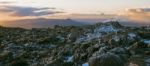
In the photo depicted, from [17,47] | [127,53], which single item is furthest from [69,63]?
[17,47]

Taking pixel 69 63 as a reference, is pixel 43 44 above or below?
below

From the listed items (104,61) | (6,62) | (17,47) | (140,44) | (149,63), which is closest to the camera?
(104,61)

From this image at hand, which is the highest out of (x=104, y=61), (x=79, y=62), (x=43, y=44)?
(x=104, y=61)

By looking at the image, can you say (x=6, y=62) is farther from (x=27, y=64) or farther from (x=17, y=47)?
(x=17, y=47)

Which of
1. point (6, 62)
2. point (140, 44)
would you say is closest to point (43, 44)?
point (6, 62)

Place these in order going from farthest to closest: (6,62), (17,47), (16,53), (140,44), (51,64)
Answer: (17,47) < (16,53) < (6,62) < (140,44) < (51,64)

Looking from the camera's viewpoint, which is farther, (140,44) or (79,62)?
(140,44)

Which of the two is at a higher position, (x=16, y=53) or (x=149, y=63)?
(x=149, y=63)

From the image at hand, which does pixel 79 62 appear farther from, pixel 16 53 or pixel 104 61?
pixel 16 53

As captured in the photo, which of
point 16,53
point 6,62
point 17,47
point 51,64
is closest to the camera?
point 51,64
